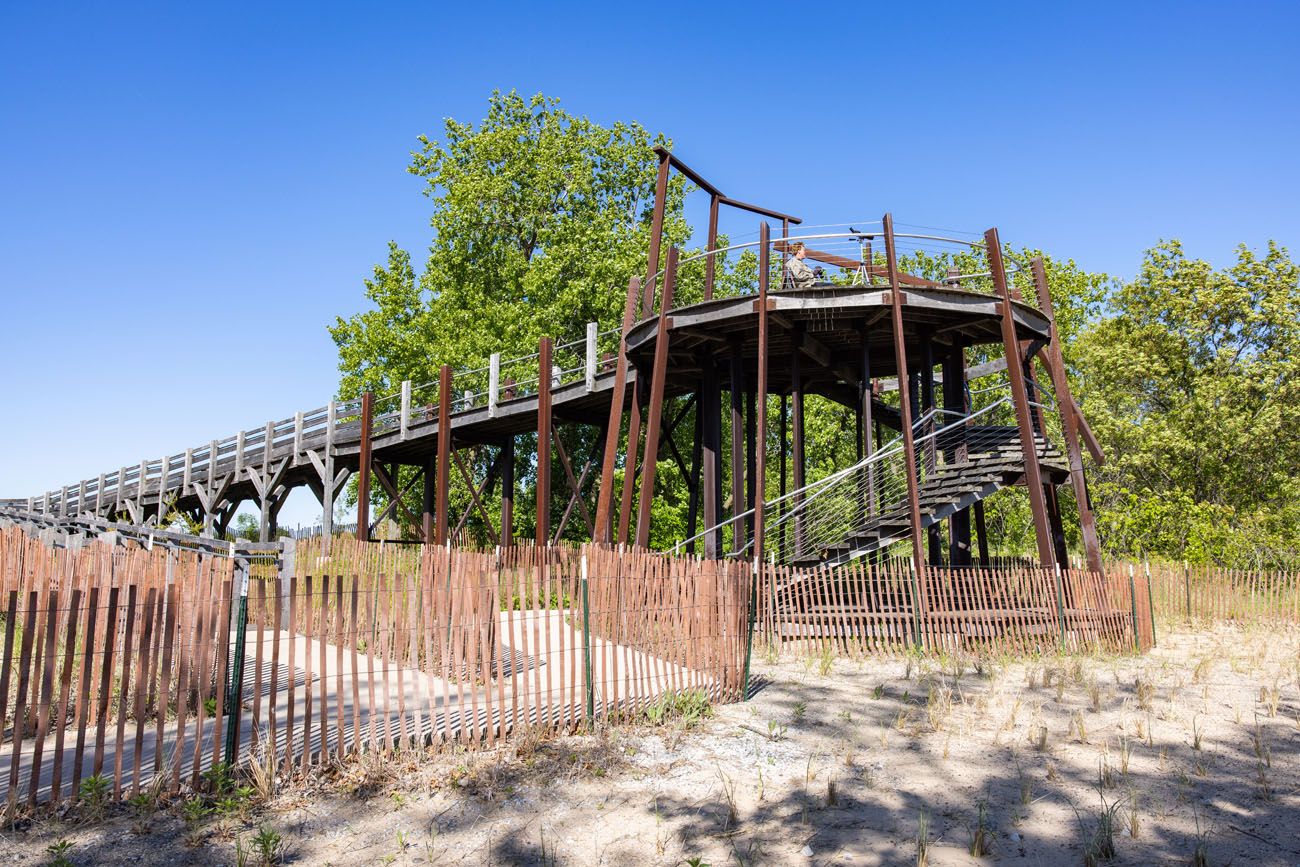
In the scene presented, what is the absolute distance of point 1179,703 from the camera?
955cm

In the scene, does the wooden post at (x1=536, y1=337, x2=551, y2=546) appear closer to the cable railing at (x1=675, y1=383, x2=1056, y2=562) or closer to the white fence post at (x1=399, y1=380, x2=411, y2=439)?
the cable railing at (x1=675, y1=383, x2=1056, y2=562)

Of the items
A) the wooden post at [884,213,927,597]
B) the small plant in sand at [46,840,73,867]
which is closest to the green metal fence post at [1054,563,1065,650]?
the wooden post at [884,213,927,597]

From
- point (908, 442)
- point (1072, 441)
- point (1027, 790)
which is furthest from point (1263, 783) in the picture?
point (1072, 441)

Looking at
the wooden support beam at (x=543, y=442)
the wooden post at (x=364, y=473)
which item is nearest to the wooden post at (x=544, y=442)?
the wooden support beam at (x=543, y=442)

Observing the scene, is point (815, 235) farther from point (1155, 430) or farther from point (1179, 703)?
point (1155, 430)

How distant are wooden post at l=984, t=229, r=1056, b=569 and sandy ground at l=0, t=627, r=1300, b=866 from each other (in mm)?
4201

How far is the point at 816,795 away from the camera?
21.2ft

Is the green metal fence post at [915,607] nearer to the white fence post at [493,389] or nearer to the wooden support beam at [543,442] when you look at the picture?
the wooden support beam at [543,442]

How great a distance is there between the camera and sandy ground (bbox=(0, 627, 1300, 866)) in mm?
5363

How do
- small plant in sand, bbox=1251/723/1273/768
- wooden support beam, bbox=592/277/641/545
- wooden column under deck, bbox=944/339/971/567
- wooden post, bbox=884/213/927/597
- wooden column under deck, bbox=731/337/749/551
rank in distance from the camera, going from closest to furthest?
small plant in sand, bbox=1251/723/1273/768 < wooden post, bbox=884/213/927/597 < wooden column under deck, bbox=731/337/749/551 < wooden support beam, bbox=592/277/641/545 < wooden column under deck, bbox=944/339/971/567

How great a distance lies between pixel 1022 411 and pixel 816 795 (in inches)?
350

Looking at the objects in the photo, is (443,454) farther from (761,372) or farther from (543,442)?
(761,372)

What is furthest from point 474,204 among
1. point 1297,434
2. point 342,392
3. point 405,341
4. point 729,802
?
point 729,802

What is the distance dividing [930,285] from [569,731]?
31.9 feet
